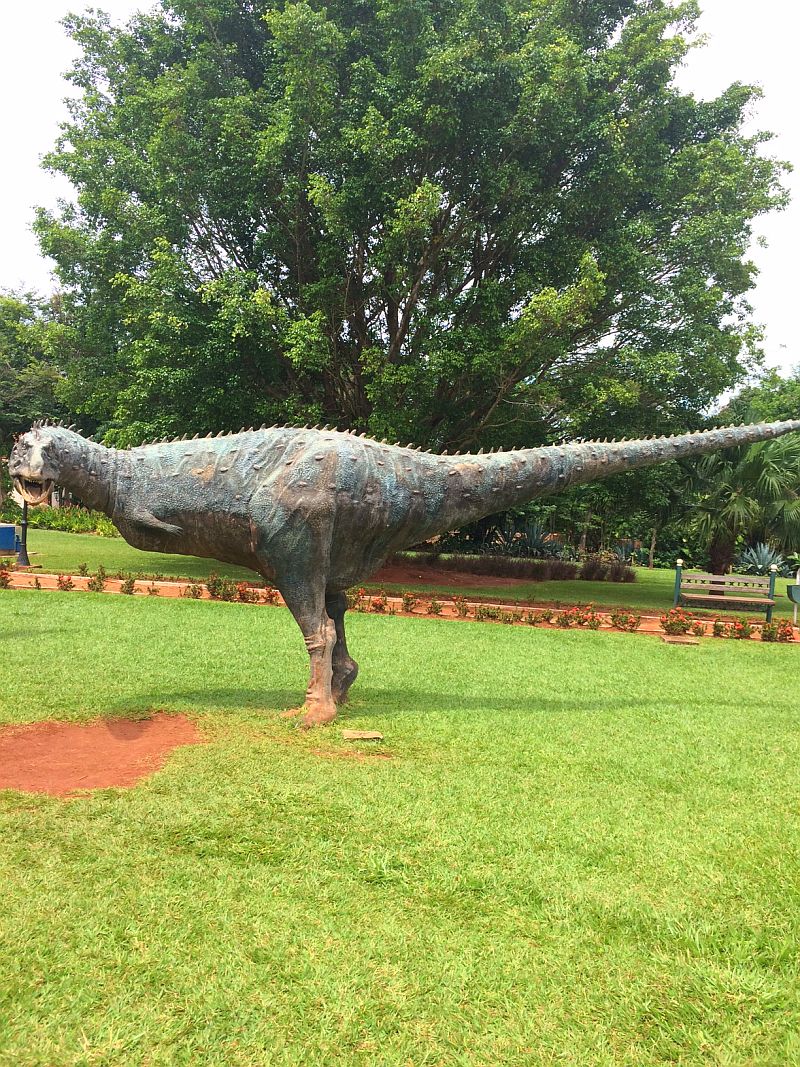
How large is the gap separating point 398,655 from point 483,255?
1048cm

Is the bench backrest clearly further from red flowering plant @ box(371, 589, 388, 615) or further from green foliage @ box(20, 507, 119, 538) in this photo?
green foliage @ box(20, 507, 119, 538)

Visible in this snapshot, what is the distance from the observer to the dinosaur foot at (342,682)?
628 cm

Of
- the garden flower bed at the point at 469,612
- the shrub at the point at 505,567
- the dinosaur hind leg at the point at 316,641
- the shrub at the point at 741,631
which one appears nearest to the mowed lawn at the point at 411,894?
the dinosaur hind leg at the point at 316,641

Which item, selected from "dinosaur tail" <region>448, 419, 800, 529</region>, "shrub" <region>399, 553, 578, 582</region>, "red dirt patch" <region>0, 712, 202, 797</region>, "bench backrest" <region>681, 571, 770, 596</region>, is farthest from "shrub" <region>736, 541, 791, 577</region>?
"red dirt patch" <region>0, 712, 202, 797</region>

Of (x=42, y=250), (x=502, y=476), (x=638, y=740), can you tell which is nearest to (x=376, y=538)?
(x=502, y=476)

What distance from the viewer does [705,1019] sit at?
2545mm

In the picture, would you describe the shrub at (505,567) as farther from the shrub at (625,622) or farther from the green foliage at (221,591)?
the green foliage at (221,591)

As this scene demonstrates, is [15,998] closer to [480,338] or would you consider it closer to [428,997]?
[428,997]

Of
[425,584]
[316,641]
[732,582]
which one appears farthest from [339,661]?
[425,584]

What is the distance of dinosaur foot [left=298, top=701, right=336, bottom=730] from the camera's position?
5543 millimetres

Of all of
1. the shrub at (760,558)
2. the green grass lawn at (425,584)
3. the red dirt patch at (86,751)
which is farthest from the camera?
the shrub at (760,558)

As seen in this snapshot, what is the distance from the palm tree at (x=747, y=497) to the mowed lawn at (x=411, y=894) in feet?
37.1

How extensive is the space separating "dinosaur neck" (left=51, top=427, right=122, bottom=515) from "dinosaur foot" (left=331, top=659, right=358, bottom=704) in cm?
234

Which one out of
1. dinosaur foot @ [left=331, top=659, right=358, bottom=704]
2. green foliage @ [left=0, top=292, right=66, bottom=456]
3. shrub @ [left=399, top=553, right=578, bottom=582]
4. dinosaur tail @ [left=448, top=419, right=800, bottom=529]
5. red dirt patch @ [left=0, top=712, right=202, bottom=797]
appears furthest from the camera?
green foliage @ [left=0, top=292, right=66, bottom=456]
